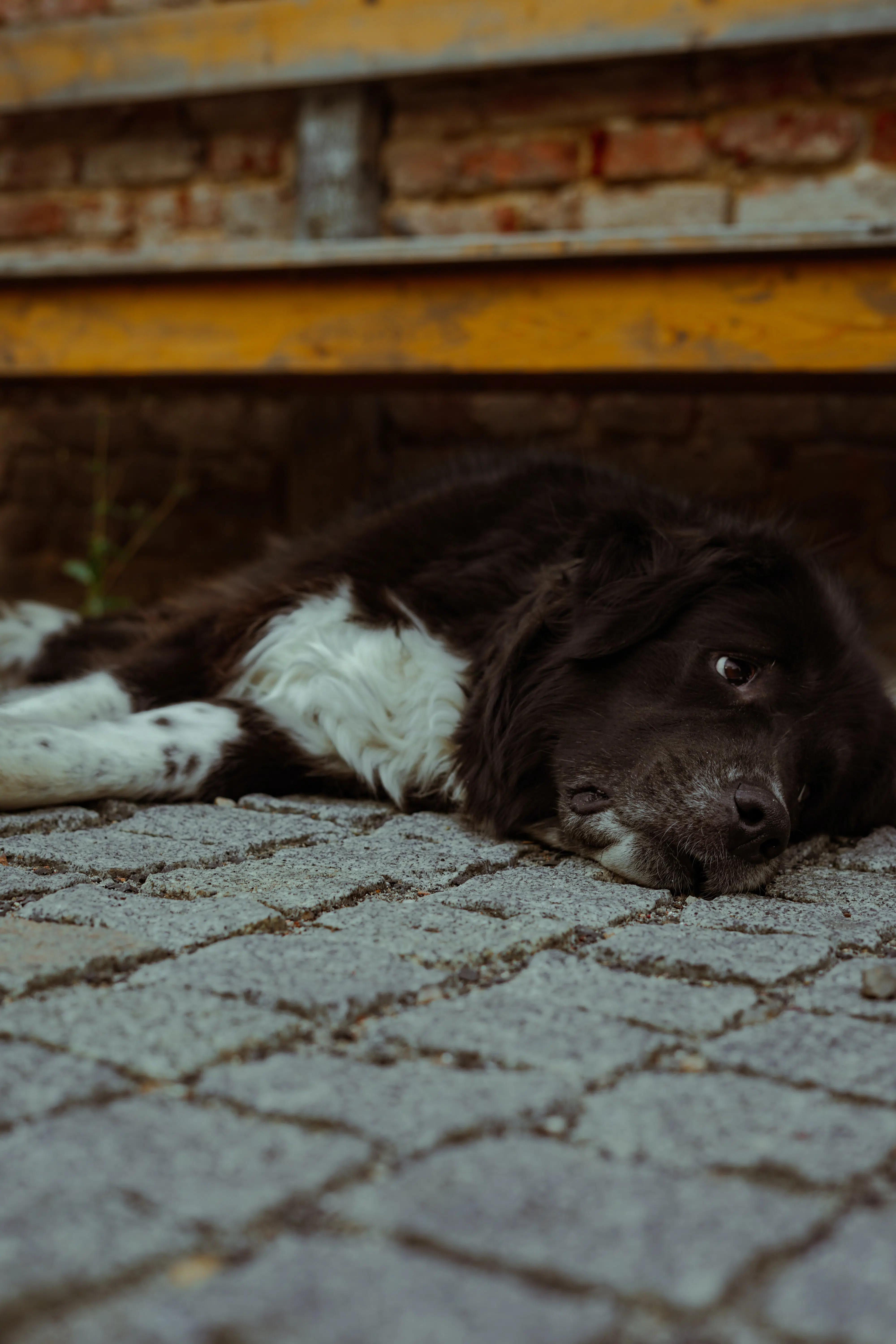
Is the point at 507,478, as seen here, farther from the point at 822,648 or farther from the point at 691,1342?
the point at 691,1342

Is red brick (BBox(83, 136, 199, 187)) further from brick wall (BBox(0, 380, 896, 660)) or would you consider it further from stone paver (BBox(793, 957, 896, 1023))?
stone paver (BBox(793, 957, 896, 1023))

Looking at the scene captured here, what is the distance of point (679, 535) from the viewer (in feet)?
9.33

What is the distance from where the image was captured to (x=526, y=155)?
512 centimetres

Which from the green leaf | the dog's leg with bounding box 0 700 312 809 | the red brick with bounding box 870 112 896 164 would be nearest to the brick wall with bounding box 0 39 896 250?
the red brick with bounding box 870 112 896 164

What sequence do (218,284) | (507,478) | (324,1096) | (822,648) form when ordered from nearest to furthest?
(324,1096) < (822,648) < (507,478) < (218,284)

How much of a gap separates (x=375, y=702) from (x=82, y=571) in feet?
8.38

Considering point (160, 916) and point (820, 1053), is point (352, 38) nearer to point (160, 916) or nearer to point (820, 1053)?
point (160, 916)

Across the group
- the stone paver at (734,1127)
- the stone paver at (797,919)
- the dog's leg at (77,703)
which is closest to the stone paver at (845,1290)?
the stone paver at (734,1127)

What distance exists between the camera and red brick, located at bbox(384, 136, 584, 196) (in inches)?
200

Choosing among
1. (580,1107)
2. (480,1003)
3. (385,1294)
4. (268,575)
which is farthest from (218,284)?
(385,1294)

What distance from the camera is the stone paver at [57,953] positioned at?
1.57 metres

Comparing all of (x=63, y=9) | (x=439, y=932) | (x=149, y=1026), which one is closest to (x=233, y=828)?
(x=439, y=932)

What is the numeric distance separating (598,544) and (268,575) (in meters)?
1.02

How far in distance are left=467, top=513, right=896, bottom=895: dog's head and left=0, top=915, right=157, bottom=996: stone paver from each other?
3.42 feet
